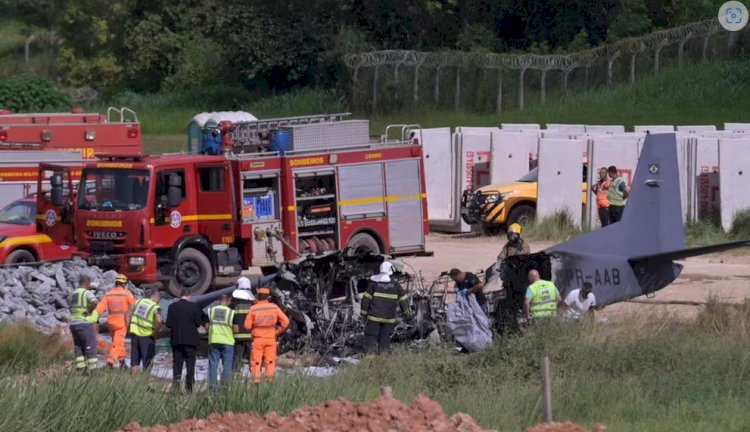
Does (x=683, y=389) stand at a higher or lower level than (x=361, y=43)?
lower

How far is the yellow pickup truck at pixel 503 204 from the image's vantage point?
92.1 feet

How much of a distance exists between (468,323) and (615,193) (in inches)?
339

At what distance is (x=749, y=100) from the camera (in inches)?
1594

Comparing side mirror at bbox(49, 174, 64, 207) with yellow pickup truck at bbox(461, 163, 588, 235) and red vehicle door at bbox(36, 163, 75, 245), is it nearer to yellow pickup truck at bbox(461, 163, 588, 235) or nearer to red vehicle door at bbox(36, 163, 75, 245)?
red vehicle door at bbox(36, 163, 75, 245)

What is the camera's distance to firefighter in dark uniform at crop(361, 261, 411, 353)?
17.5 meters

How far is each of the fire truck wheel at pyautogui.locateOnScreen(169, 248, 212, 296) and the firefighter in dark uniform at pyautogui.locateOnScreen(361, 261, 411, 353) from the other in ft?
17.6

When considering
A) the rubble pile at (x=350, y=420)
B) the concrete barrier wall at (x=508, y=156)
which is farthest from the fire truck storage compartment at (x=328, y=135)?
the rubble pile at (x=350, y=420)

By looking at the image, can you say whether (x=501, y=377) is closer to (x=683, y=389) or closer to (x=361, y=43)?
(x=683, y=389)

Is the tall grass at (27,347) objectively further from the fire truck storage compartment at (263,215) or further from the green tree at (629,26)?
the green tree at (629,26)

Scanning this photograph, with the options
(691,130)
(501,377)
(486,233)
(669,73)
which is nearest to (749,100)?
(669,73)

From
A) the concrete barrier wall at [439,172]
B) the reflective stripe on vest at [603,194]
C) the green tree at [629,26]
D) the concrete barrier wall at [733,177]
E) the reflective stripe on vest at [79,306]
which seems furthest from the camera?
the green tree at [629,26]

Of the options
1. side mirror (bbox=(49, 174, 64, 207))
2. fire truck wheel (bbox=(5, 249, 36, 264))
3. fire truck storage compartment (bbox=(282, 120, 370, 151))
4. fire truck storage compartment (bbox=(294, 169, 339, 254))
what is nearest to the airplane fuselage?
fire truck storage compartment (bbox=(294, 169, 339, 254))

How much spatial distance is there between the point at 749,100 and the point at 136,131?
20471 millimetres

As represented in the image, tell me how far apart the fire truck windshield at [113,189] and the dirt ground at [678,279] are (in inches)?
203
